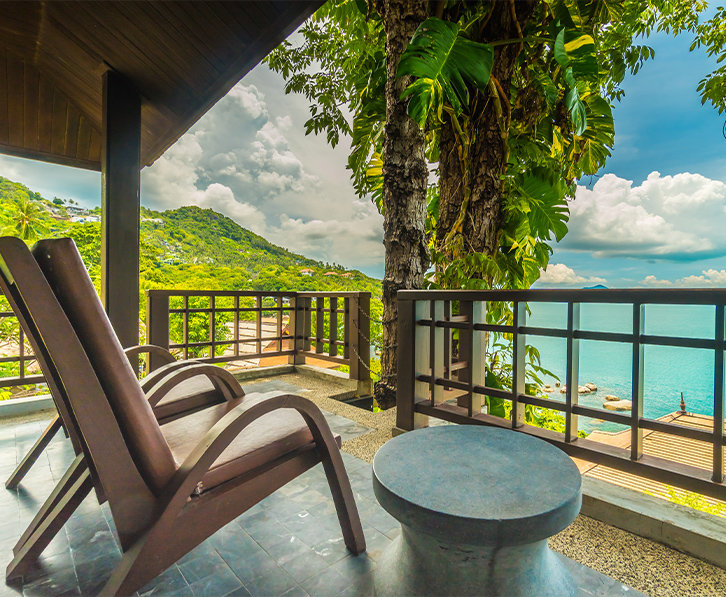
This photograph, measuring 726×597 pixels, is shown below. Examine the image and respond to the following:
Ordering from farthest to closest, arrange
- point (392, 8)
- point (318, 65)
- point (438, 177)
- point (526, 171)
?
point (318, 65) < point (438, 177) < point (526, 171) < point (392, 8)

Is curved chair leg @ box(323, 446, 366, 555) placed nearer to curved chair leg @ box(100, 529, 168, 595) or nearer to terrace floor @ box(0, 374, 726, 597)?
terrace floor @ box(0, 374, 726, 597)

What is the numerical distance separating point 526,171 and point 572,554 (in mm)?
3558

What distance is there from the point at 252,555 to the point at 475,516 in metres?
1.01

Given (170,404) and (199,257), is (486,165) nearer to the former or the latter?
(170,404)

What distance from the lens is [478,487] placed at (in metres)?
0.89

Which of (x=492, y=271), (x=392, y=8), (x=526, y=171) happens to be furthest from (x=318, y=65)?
(x=492, y=271)

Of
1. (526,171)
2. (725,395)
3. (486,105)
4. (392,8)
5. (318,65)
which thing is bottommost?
(725,395)

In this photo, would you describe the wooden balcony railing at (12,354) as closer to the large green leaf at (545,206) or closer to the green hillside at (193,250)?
the green hillside at (193,250)

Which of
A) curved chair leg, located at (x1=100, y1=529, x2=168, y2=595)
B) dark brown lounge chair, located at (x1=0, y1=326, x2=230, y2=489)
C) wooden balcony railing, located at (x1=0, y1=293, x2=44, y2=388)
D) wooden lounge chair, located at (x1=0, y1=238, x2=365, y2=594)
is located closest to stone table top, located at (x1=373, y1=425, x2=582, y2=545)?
wooden lounge chair, located at (x1=0, y1=238, x2=365, y2=594)

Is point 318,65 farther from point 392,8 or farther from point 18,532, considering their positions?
point 18,532

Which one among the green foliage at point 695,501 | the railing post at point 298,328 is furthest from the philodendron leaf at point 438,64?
the green foliage at point 695,501

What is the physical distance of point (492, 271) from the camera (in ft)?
11.6

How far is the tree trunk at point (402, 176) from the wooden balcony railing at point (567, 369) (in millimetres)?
861

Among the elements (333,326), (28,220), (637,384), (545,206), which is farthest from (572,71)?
(28,220)
